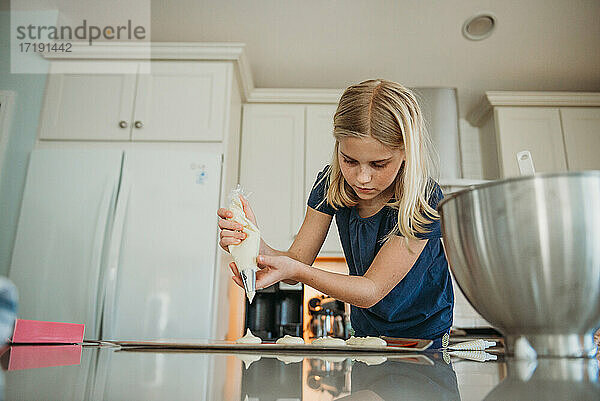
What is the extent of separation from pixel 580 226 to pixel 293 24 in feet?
7.93

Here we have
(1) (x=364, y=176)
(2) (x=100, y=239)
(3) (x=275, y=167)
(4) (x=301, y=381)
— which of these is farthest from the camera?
(3) (x=275, y=167)

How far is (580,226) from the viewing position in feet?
1.22

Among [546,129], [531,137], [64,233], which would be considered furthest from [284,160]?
[546,129]

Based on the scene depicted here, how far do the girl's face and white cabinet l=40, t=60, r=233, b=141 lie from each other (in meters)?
1.52

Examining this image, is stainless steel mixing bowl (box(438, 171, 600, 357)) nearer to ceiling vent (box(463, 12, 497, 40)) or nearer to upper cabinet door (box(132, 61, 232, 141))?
upper cabinet door (box(132, 61, 232, 141))

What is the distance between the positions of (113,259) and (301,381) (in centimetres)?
207

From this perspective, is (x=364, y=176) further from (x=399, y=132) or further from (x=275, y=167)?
(x=275, y=167)

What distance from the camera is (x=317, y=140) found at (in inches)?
117

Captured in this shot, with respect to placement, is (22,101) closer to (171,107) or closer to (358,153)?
(171,107)

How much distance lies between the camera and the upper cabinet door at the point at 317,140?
9.60 feet

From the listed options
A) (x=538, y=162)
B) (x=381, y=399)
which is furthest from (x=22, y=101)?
(x=538, y=162)

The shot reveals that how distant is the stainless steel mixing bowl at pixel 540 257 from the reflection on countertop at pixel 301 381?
0.10ft

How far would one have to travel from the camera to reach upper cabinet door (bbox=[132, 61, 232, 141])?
2537mm

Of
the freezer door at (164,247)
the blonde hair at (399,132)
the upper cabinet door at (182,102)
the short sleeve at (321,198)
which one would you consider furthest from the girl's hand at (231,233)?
the upper cabinet door at (182,102)
